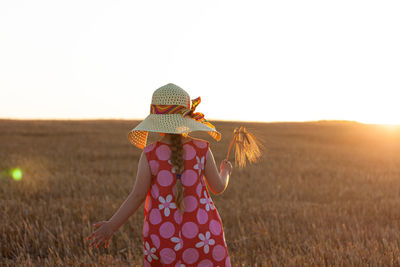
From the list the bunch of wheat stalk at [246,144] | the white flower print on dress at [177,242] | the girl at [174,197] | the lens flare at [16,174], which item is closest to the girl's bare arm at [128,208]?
the girl at [174,197]

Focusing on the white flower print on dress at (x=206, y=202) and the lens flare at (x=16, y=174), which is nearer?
the white flower print on dress at (x=206, y=202)

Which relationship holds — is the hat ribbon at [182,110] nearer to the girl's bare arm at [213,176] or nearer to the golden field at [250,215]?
the girl's bare arm at [213,176]

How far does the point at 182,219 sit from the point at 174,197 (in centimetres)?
15

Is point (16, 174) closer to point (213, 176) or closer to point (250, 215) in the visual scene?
point (250, 215)

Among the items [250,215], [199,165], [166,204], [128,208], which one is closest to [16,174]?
[250,215]

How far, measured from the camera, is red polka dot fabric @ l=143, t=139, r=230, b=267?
2.18 meters

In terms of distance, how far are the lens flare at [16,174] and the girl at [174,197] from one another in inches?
255

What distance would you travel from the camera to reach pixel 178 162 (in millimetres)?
2184

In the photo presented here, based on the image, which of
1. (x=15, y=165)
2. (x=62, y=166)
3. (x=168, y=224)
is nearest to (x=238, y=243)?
(x=168, y=224)

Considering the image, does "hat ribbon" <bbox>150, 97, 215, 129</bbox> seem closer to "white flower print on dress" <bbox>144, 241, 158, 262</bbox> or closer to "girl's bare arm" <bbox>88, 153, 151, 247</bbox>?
"girl's bare arm" <bbox>88, 153, 151, 247</bbox>

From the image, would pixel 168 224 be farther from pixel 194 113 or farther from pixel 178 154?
pixel 194 113

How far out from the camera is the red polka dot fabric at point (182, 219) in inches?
86.0

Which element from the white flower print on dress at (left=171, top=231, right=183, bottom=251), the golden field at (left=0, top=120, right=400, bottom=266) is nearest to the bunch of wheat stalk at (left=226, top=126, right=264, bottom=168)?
the golden field at (left=0, top=120, right=400, bottom=266)

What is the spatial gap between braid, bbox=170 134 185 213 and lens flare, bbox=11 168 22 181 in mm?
6654
